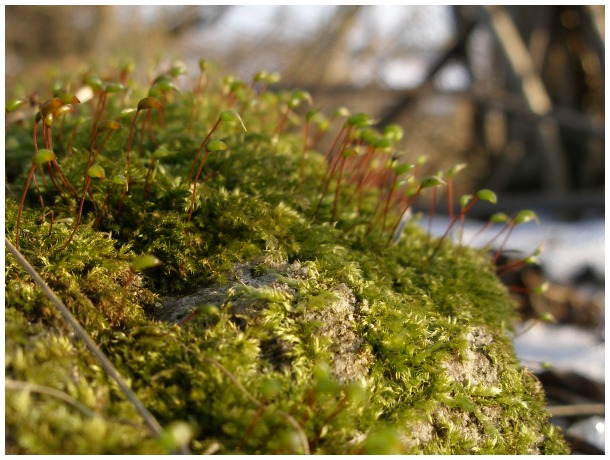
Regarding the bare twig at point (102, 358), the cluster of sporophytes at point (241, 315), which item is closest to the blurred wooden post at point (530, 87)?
the cluster of sporophytes at point (241, 315)

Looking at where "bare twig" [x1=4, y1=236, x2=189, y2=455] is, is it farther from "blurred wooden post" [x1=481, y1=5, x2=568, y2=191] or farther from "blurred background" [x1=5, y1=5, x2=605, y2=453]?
"blurred wooden post" [x1=481, y1=5, x2=568, y2=191]

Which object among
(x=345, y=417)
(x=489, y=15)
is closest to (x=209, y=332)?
(x=345, y=417)

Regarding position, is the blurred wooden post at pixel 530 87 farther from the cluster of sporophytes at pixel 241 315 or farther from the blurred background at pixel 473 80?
the cluster of sporophytes at pixel 241 315

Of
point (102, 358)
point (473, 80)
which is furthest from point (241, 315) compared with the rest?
point (473, 80)

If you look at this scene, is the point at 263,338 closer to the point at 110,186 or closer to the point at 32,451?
the point at 32,451

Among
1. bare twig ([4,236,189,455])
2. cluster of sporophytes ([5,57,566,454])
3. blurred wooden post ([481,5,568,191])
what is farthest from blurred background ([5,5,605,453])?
bare twig ([4,236,189,455])

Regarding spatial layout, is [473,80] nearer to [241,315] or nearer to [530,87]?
[530,87]
